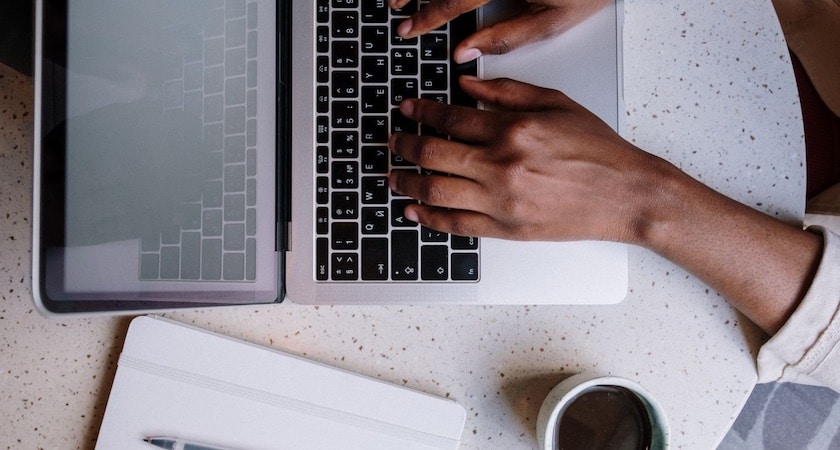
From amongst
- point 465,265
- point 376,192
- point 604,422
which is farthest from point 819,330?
point 376,192

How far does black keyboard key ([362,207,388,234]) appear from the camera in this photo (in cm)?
58

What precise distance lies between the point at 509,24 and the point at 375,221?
241 mm

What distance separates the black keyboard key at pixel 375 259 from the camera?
58 centimetres

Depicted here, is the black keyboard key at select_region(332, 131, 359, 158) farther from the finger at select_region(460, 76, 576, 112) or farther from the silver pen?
the silver pen

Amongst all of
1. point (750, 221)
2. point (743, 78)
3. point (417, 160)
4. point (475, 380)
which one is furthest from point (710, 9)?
point (475, 380)

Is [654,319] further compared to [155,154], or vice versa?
[654,319]

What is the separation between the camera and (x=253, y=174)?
56cm

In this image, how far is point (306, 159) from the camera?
0.58 metres

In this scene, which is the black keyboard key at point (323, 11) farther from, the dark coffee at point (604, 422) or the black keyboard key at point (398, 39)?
the dark coffee at point (604, 422)

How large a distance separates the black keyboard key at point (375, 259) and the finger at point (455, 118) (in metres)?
0.13

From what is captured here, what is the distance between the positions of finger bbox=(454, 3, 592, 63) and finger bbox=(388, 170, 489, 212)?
13cm

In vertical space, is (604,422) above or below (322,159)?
below

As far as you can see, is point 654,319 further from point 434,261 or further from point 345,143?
point 345,143

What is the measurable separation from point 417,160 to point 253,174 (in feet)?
0.54
